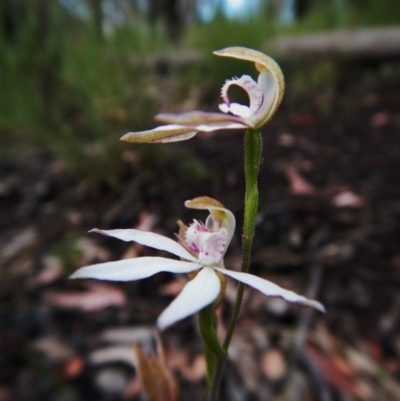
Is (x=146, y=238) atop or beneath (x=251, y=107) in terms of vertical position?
beneath

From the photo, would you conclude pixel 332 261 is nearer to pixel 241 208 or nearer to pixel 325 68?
pixel 241 208

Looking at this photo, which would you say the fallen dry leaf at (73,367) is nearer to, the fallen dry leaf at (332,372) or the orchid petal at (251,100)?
the fallen dry leaf at (332,372)

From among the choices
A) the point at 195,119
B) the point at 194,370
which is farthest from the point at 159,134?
the point at 194,370

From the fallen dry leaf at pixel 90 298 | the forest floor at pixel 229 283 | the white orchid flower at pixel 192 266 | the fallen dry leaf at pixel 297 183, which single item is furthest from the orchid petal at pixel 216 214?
the fallen dry leaf at pixel 297 183

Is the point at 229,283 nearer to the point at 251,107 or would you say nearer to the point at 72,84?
the point at 251,107

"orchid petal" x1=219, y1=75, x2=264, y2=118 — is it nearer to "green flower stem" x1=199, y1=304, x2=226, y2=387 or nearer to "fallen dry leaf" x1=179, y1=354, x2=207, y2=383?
"green flower stem" x1=199, y1=304, x2=226, y2=387

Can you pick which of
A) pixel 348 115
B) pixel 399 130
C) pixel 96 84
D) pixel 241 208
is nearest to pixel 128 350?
pixel 241 208
